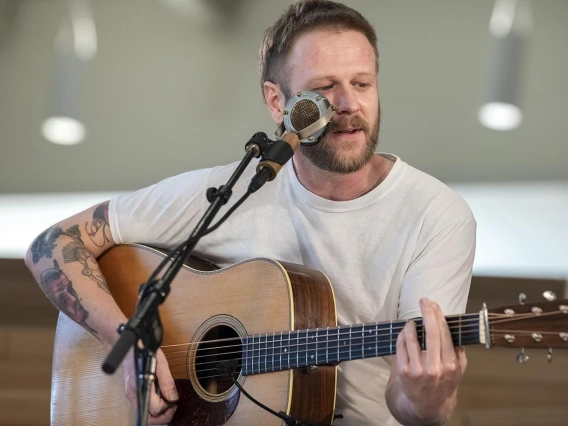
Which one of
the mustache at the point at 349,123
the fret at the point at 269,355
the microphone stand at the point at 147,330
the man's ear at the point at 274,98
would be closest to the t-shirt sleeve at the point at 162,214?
the man's ear at the point at 274,98

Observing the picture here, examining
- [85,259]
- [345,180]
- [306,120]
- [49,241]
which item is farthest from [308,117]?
[49,241]

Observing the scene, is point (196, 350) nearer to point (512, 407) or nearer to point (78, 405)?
point (78, 405)

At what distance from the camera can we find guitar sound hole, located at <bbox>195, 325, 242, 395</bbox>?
2.13 metres

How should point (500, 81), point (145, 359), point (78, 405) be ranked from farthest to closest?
point (500, 81)
point (78, 405)
point (145, 359)

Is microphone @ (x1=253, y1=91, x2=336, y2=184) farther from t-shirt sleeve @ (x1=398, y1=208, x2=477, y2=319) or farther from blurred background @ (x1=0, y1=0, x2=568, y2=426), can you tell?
blurred background @ (x1=0, y1=0, x2=568, y2=426)

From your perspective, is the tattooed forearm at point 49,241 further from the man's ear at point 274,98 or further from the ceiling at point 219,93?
the ceiling at point 219,93

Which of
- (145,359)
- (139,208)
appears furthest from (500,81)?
(145,359)

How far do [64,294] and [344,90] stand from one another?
40.5 inches

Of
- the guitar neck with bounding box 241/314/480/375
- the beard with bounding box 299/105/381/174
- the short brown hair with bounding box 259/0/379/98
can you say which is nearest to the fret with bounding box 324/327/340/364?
the guitar neck with bounding box 241/314/480/375

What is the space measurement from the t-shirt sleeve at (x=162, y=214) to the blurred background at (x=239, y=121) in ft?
3.82

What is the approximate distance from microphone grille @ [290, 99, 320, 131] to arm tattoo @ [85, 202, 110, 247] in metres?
0.89

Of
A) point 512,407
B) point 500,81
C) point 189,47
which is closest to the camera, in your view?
point 512,407

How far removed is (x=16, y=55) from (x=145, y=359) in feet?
9.55

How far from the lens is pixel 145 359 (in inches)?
60.3
